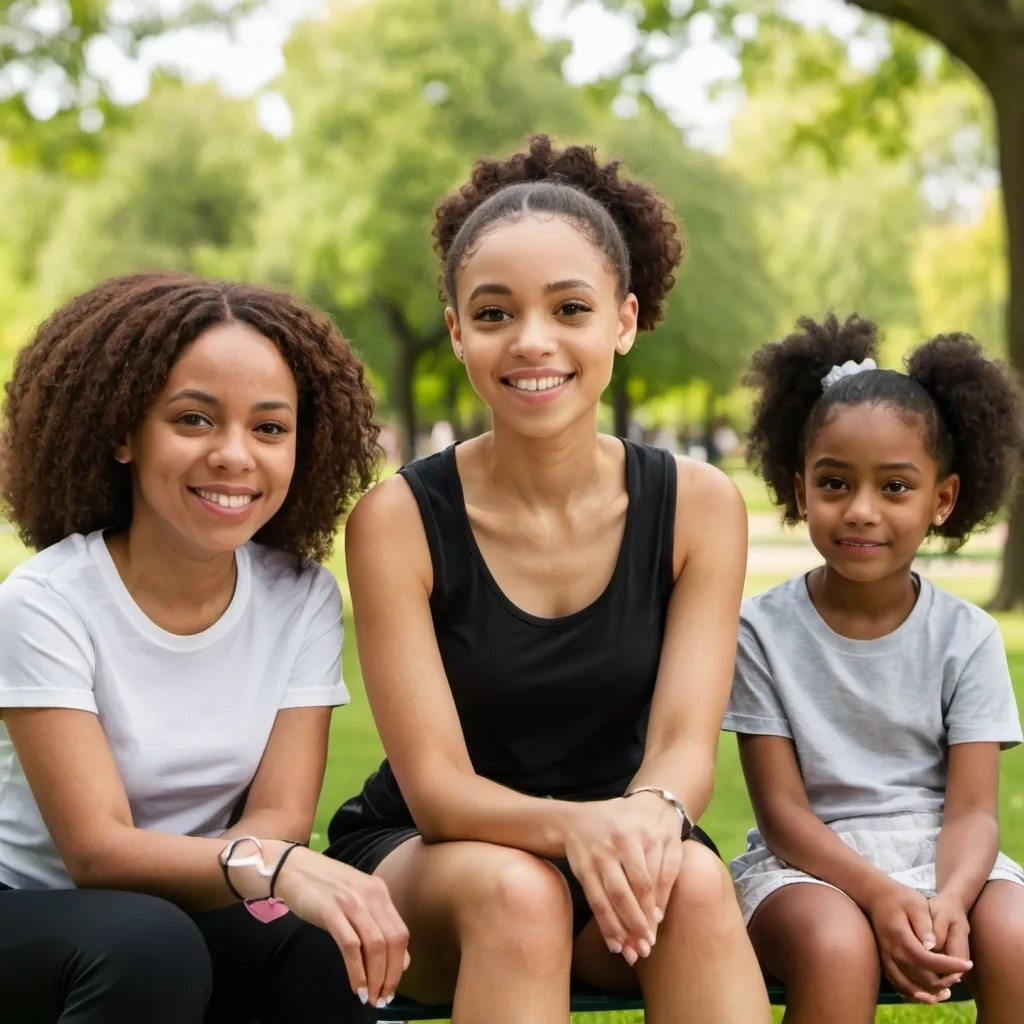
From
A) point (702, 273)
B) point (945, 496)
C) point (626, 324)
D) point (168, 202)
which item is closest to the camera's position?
Answer: point (626, 324)

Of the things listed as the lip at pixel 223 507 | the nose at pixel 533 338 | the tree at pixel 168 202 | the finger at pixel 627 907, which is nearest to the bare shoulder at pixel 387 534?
the lip at pixel 223 507

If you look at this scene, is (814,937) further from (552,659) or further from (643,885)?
(552,659)

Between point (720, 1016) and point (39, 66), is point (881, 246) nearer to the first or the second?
point (39, 66)

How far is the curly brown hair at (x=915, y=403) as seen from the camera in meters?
3.51

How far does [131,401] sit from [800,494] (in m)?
1.60

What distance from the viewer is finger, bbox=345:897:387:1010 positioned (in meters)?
2.53

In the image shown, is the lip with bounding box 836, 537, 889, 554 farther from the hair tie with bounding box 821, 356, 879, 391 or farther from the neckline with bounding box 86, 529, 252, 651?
the neckline with bounding box 86, 529, 252, 651

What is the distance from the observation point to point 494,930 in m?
2.57

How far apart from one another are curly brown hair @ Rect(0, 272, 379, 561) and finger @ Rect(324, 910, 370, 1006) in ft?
3.01

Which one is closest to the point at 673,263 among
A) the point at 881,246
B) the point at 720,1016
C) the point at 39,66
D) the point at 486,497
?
the point at 486,497

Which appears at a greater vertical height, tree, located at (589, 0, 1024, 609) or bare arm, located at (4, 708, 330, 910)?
tree, located at (589, 0, 1024, 609)

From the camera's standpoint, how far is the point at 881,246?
36.7 m

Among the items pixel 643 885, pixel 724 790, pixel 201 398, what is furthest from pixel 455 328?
pixel 724 790

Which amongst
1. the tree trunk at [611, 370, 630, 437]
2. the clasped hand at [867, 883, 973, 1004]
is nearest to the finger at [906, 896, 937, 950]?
the clasped hand at [867, 883, 973, 1004]
